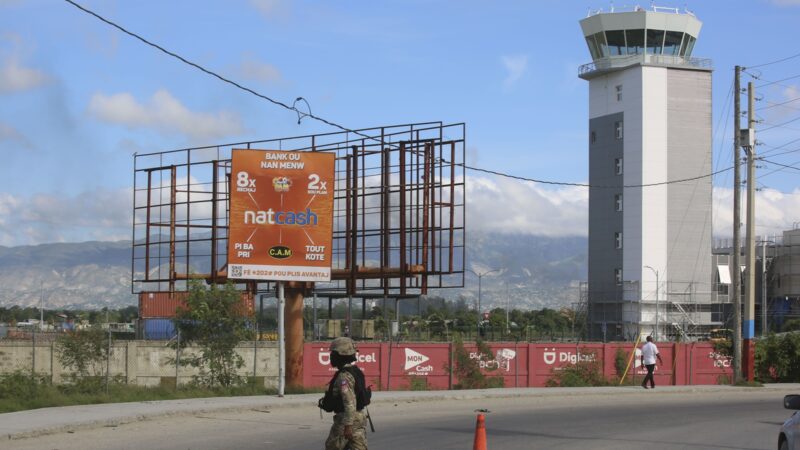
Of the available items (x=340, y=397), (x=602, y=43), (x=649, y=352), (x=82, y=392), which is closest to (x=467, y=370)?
(x=649, y=352)

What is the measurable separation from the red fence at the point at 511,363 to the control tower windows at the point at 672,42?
154 feet

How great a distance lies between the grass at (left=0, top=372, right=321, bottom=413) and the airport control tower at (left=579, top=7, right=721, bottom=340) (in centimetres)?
5428

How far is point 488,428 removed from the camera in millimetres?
21031


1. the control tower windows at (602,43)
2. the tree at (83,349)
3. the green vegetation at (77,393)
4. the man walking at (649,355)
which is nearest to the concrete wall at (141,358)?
the green vegetation at (77,393)

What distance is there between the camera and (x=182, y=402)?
991 inches

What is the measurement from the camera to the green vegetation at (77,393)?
24266 millimetres

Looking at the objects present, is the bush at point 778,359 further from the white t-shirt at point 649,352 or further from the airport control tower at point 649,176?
the airport control tower at point 649,176

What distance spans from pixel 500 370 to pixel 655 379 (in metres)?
6.54

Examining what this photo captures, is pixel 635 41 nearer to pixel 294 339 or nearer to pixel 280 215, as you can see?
pixel 294 339

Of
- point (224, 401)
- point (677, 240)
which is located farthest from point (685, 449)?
point (677, 240)

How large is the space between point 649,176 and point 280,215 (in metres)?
55.6

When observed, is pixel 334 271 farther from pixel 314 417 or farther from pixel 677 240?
pixel 677 240

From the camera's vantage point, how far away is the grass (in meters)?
24.3

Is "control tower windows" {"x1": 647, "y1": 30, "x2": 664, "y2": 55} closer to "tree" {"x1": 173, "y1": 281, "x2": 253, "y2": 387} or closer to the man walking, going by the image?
the man walking
